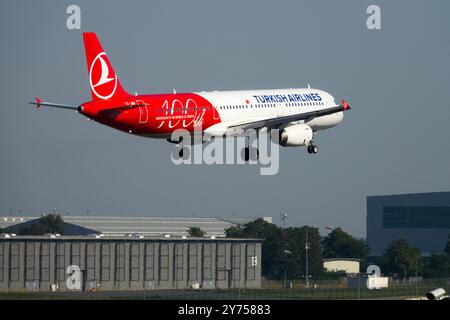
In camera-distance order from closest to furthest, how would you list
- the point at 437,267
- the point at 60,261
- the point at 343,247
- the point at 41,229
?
1. the point at 60,261
2. the point at 437,267
3. the point at 343,247
4. the point at 41,229

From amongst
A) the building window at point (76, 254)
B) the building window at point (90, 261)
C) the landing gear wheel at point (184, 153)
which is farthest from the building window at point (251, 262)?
the landing gear wheel at point (184, 153)

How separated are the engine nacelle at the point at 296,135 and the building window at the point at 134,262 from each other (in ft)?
91.1

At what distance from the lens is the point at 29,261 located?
124m

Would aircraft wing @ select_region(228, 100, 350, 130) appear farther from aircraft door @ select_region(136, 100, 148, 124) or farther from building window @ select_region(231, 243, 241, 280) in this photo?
building window @ select_region(231, 243, 241, 280)

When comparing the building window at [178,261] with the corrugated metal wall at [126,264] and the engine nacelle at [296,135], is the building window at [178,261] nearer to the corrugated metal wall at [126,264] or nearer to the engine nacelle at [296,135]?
the corrugated metal wall at [126,264]

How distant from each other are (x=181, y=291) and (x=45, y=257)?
1573 cm

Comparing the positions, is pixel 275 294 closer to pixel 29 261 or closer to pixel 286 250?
pixel 29 261

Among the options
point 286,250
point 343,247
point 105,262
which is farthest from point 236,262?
point 343,247

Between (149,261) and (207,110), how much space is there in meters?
32.0

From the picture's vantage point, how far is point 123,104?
95.9 m

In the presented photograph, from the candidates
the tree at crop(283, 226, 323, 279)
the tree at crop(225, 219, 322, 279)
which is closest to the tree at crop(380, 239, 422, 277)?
the tree at crop(283, 226, 323, 279)

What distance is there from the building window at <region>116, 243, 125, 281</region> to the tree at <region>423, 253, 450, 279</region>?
3805 cm

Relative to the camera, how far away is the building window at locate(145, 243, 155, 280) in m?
128
